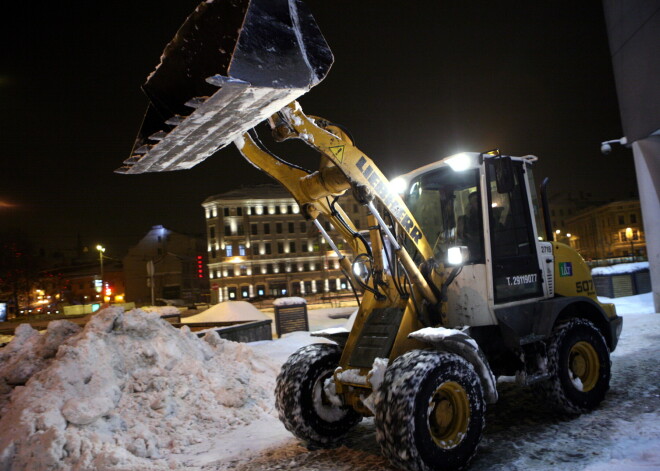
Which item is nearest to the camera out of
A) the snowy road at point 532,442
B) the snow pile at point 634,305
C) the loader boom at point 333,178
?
the snowy road at point 532,442

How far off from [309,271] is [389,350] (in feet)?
230

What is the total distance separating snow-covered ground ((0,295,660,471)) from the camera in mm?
4980

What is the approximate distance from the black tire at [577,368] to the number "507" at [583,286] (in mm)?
592

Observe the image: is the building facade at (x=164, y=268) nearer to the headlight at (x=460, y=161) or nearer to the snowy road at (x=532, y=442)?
the snowy road at (x=532, y=442)

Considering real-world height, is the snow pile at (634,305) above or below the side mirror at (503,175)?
below

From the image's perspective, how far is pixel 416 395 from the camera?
13.8 ft

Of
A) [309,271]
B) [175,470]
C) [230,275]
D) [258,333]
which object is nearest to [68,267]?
[230,275]

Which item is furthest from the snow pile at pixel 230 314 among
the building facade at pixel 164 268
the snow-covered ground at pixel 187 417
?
the building facade at pixel 164 268

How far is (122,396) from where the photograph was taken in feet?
21.6

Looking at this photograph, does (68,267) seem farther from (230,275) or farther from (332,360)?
(332,360)

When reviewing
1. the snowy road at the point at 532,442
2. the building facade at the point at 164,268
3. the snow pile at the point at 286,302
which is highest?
the building facade at the point at 164,268

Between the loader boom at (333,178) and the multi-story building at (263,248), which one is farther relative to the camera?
the multi-story building at (263,248)

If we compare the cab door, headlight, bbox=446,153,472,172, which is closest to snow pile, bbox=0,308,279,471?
the cab door

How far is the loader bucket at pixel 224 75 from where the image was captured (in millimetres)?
3613
